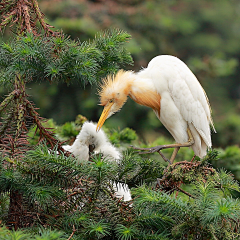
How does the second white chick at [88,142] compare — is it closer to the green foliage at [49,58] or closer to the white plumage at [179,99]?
the white plumage at [179,99]

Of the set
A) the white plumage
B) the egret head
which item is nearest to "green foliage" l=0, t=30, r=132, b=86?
the egret head

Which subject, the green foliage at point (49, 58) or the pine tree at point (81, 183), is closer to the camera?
the pine tree at point (81, 183)

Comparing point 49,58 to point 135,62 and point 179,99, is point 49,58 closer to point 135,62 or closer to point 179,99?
point 179,99

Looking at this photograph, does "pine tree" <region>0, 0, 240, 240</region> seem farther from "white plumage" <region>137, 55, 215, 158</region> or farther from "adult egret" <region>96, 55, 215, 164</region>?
"white plumage" <region>137, 55, 215, 158</region>

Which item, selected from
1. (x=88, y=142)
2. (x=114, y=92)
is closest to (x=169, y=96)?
(x=114, y=92)

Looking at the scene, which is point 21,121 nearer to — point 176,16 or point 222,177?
point 222,177

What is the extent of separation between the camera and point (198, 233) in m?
0.88

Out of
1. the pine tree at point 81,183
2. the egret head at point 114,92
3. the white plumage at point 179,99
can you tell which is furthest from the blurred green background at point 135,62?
the pine tree at point 81,183

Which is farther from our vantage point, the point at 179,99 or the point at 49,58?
the point at 179,99

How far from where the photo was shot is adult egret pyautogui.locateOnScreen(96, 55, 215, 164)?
187cm

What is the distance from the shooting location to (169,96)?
1.96 meters

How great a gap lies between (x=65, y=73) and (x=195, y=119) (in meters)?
1.11

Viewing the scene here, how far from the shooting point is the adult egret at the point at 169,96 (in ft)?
6.12

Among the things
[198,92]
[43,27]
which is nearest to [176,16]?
[198,92]
